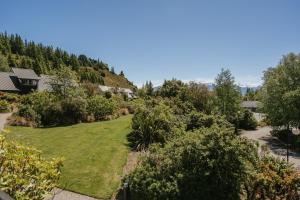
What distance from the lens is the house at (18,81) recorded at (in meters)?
46.1

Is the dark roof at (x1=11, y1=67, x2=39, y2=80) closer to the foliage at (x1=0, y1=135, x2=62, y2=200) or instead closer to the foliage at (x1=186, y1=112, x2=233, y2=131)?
the foliage at (x1=186, y1=112, x2=233, y2=131)

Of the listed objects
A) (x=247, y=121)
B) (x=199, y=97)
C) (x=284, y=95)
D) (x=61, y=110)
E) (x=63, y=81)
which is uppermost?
(x=63, y=81)

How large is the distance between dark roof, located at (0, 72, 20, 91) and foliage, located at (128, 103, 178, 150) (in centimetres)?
3621

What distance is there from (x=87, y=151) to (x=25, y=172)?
32.5ft

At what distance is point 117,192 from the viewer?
35.3 feet

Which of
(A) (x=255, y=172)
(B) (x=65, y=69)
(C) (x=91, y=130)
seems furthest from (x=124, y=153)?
(B) (x=65, y=69)

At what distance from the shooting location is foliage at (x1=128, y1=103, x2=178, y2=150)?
16.7 m

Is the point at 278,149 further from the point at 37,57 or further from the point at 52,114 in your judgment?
the point at 37,57

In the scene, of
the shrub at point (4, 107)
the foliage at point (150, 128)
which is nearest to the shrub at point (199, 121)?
the foliage at point (150, 128)

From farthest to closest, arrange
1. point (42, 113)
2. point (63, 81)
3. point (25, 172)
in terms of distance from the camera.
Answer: point (63, 81), point (42, 113), point (25, 172)

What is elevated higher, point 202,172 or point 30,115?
point 30,115

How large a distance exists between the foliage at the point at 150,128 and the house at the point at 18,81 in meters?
36.8

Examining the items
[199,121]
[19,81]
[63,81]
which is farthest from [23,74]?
[199,121]

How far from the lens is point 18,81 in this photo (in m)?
48.8
